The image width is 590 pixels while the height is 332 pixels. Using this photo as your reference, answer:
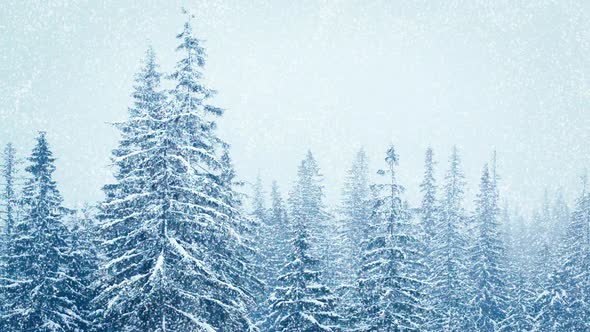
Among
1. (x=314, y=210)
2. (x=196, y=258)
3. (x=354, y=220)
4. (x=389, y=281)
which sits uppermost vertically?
(x=314, y=210)

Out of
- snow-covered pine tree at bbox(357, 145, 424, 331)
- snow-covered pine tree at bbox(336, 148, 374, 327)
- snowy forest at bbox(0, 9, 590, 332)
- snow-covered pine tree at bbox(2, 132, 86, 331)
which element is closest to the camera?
snowy forest at bbox(0, 9, 590, 332)

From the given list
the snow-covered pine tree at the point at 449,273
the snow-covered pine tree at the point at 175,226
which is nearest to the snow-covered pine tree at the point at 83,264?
the snow-covered pine tree at the point at 175,226

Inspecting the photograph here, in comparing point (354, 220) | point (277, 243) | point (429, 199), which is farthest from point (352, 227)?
point (277, 243)

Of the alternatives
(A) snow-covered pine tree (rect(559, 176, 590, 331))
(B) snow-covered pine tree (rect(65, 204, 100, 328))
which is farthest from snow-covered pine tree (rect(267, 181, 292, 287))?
(A) snow-covered pine tree (rect(559, 176, 590, 331))

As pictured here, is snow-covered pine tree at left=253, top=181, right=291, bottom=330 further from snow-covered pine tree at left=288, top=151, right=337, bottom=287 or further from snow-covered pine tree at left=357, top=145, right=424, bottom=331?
snow-covered pine tree at left=357, top=145, right=424, bottom=331

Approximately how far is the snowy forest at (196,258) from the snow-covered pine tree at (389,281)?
77mm

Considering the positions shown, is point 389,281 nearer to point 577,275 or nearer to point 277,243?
point 277,243

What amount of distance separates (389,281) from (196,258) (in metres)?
10.5

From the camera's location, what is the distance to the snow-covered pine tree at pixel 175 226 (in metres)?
15.2

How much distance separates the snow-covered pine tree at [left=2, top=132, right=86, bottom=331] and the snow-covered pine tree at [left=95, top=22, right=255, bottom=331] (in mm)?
4660

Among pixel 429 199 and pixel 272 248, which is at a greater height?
pixel 429 199

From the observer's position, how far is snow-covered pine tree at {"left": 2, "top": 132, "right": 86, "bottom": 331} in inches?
809

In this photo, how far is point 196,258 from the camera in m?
16.6

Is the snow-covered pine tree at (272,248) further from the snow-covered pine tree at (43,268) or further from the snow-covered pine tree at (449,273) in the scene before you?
the snow-covered pine tree at (43,268)
